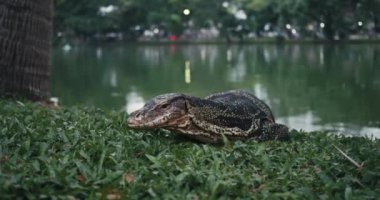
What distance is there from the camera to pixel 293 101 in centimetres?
1345

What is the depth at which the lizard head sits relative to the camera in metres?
3.97

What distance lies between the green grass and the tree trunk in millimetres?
2464

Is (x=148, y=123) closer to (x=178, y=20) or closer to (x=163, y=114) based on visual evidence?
(x=163, y=114)

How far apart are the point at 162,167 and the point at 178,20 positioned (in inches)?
2104

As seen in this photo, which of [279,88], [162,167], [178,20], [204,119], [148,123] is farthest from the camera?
[178,20]

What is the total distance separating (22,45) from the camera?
6738 millimetres

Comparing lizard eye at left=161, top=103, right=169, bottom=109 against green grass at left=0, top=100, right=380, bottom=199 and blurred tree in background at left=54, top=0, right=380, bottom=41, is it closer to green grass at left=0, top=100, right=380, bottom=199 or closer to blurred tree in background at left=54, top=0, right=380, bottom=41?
green grass at left=0, top=100, right=380, bottom=199

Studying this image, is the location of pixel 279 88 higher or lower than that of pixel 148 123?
lower

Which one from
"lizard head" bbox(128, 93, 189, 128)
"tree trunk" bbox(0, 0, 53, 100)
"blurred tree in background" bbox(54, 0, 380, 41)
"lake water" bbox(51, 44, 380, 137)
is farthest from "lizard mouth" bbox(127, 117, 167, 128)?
"blurred tree in background" bbox(54, 0, 380, 41)

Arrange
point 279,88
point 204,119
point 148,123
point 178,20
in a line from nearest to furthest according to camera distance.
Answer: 1. point 148,123
2. point 204,119
3. point 279,88
4. point 178,20

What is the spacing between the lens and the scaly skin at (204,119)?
3.99 meters

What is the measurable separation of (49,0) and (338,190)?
4.94 m

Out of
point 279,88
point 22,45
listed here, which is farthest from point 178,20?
point 22,45

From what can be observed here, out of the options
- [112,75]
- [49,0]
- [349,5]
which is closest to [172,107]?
[49,0]
